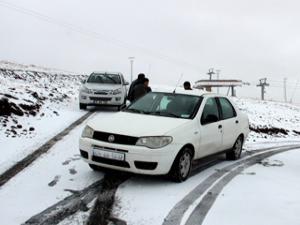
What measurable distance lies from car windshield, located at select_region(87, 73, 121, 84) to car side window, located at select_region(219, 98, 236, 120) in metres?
8.28

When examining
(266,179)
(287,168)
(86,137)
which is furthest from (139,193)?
(287,168)

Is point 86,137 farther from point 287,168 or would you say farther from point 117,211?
point 287,168

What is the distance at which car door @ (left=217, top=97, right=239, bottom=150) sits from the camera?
8.58m

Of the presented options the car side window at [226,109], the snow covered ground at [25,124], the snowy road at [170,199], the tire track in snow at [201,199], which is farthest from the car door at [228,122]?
the snow covered ground at [25,124]

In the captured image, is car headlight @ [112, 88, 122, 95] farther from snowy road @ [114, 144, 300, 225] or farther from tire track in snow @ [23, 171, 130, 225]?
tire track in snow @ [23, 171, 130, 225]

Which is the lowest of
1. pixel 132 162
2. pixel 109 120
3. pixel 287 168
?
pixel 287 168

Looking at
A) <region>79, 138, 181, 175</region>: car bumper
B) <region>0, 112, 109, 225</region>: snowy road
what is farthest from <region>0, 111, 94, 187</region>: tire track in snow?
<region>79, 138, 181, 175</region>: car bumper

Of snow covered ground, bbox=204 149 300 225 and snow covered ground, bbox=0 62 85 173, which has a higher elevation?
snow covered ground, bbox=0 62 85 173

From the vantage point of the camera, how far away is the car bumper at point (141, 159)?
247 inches

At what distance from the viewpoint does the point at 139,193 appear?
242 inches

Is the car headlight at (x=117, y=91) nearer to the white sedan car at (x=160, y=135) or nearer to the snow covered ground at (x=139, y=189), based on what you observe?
the snow covered ground at (x=139, y=189)

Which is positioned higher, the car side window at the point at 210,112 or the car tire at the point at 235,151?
the car side window at the point at 210,112

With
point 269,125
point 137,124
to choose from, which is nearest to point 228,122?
point 137,124

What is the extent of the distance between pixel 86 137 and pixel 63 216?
1.94 meters
